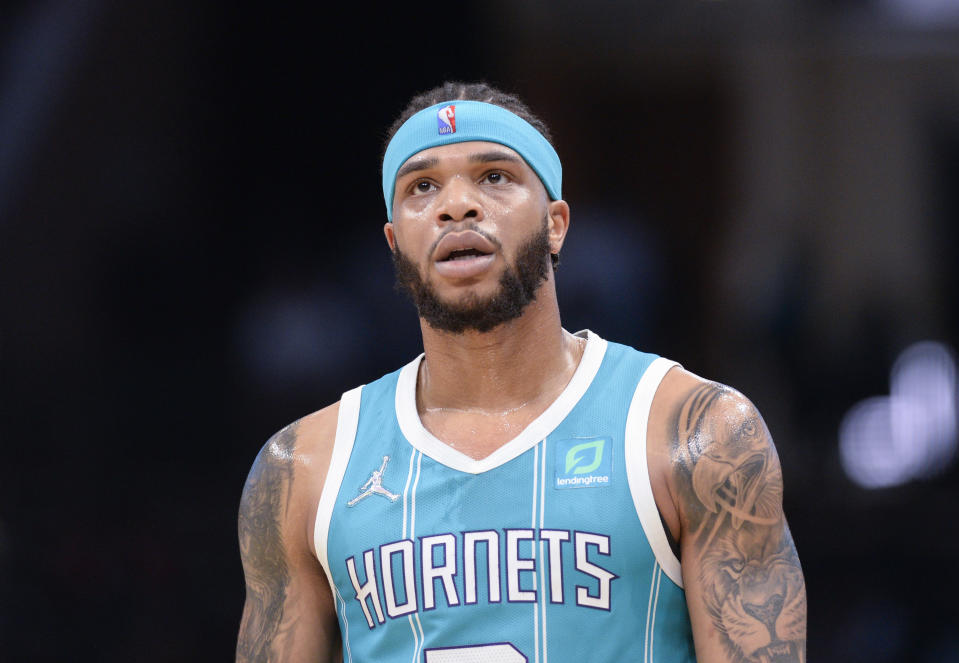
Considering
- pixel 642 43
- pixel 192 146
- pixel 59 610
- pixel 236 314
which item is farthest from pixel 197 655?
pixel 642 43

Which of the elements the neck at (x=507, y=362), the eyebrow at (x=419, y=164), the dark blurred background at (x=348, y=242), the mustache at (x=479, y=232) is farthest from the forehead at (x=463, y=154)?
the dark blurred background at (x=348, y=242)

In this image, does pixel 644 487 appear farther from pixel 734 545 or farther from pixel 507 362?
pixel 507 362

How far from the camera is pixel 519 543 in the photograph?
6.71 ft

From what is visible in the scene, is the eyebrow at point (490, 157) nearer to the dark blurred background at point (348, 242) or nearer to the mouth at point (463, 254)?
the mouth at point (463, 254)

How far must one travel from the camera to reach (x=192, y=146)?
418 centimetres

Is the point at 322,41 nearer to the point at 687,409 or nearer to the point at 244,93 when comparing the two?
the point at 244,93

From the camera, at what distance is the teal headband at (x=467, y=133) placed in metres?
2.29

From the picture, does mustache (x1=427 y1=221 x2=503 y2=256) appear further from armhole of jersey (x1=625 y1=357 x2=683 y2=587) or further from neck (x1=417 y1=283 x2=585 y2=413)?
armhole of jersey (x1=625 y1=357 x2=683 y2=587)

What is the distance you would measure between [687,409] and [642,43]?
246 centimetres

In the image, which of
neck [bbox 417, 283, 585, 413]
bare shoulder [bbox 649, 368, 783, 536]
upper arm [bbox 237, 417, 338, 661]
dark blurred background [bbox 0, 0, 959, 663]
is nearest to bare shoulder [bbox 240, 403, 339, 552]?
upper arm [bbox 237, 417, 338, 661]

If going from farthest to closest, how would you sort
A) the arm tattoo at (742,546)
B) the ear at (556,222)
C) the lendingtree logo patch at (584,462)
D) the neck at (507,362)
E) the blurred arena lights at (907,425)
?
the blurred arena lights at (907,425)
the ear at (556,222)
the neck at (507,362)
the lendingtree logo patch at (584,462)
the arm tattoo at (742,546)

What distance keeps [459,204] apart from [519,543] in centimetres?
69

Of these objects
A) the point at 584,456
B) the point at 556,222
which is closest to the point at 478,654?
the point at 584,456

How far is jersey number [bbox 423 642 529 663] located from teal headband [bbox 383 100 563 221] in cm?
95
